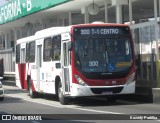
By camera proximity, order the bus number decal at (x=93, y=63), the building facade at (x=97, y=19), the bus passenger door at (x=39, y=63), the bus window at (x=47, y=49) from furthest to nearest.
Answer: the bus passenger door at (x=39, y=63), the building facade at (x=97, y=19), the bus window at (x=47, y=49), the bus number decal at (x=93, y=63)

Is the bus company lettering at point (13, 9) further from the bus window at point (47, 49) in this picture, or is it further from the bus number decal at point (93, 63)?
the bus number decal at point (93, 63)

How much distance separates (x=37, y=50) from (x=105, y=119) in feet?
33.7

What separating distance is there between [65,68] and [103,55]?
1711 millimetres

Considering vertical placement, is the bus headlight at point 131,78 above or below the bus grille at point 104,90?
above

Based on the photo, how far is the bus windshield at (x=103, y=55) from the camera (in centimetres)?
1820

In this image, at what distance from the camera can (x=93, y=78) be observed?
59.3ft

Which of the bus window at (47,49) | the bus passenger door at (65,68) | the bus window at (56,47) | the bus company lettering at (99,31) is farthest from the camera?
the bus window at (47,49)

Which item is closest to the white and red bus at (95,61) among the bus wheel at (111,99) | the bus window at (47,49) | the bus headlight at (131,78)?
the bus headlight at (131,78)

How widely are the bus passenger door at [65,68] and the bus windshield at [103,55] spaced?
0.70 m

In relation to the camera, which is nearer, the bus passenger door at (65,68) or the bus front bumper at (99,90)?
the bus front bumper at (99,90)

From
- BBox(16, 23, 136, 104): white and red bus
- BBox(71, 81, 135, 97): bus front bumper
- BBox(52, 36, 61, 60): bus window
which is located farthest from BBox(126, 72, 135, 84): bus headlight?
BBox(52, 36, 61, 60): bus window

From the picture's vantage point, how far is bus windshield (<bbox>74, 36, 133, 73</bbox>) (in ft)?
59.7

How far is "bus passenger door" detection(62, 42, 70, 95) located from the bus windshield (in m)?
0.70

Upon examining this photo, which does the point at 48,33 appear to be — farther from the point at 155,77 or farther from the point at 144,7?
the point at 144,7
